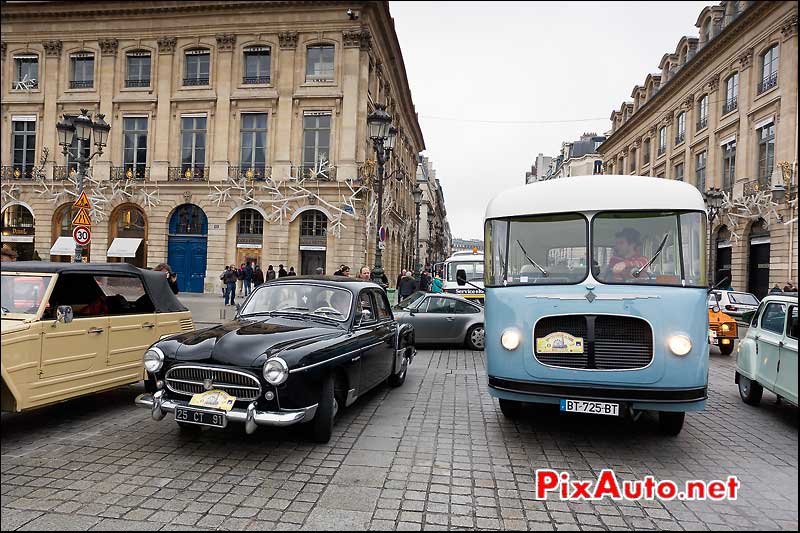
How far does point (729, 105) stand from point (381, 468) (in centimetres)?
3706

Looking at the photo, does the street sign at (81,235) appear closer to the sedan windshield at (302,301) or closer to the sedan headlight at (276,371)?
the sedan windshield at (302,301)

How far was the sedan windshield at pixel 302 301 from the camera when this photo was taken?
6836 millimetres

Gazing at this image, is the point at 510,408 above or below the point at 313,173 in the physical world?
below

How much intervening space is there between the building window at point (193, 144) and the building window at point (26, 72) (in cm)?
925

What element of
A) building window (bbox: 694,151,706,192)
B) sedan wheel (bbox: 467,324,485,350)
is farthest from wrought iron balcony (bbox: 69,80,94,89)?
building window (bbox: 694,151,706,192)

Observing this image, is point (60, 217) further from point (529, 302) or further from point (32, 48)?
point (529, 302)

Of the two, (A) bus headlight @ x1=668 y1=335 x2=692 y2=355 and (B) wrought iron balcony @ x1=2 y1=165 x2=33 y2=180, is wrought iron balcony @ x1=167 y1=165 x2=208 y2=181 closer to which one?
(B) wrought iron balcony @ x1=2 y1=165 x2=33 y2=180

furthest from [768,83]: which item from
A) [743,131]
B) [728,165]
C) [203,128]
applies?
[203,128]

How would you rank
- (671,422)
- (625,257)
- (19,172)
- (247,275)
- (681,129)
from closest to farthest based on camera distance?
(625,257), (671,422), (247,275), (19,172), (681,129)

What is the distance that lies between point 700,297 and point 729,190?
1318 inches

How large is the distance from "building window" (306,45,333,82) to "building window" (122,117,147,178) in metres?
9.68

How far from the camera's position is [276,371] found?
16.6 feet

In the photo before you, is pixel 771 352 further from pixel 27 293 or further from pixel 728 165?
pixel 728 165

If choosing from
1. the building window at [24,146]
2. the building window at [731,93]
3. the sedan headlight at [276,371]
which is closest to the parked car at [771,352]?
the sedan headlight at [276,371]
